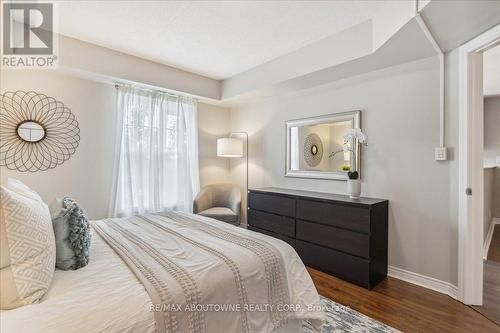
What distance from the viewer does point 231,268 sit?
1.31 metres

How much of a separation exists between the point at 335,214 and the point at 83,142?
3.14 meters

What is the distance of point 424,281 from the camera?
2.42 metres

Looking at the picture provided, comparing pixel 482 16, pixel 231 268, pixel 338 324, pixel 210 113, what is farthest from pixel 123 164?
pixel 482 16

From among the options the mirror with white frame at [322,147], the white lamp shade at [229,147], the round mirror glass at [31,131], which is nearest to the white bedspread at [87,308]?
the round mirror glass at [31,131]

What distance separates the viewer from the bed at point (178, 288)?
933 millimetres

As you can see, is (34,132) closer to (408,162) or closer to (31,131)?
(31,131)

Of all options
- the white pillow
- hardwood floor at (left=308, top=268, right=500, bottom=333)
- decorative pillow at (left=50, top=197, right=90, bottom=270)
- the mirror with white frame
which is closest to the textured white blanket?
decorative pillow at (left=50, top=197, right=90, bottom=270)

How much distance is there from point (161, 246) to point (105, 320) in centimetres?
68

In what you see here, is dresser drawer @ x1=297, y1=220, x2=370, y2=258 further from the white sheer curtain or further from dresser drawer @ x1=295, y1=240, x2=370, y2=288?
the white sheer curtain

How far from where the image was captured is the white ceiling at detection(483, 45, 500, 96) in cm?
270

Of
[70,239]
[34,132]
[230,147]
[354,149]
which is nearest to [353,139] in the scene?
[354,149]

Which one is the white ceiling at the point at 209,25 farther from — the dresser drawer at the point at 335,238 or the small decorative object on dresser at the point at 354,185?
the dresser drawer at the point at 335,238

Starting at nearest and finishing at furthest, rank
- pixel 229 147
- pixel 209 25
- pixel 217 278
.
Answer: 1. pixel 217 278
2. pixel 209 25
3. pixel 229 147

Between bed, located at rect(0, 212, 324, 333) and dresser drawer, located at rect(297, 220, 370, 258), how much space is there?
105 centimetres
